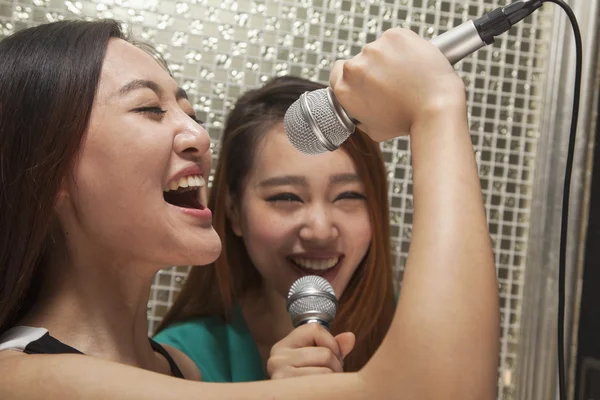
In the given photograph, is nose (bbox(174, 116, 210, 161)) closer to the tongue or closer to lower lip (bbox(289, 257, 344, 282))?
the tongue

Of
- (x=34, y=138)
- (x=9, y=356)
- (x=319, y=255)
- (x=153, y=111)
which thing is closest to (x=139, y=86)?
(x=153, y=111)

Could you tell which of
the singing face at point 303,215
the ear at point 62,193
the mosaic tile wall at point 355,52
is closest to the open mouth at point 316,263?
the singing face at point 303,215

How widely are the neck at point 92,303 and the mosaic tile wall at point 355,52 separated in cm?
46

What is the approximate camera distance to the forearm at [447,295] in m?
0.64

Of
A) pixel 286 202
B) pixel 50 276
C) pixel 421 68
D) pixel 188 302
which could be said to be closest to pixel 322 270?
pixel 286 202

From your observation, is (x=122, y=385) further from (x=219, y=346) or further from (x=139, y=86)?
(x=219, y=346)

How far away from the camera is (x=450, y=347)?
64 centimetres

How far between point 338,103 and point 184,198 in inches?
12.0

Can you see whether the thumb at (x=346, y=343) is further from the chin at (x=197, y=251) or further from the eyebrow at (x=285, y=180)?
the eyebrow at (x=285, y=180)

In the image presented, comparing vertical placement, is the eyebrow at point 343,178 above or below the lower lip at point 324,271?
above

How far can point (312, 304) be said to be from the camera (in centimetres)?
88

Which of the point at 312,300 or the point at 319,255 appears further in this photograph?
the point at 319,255

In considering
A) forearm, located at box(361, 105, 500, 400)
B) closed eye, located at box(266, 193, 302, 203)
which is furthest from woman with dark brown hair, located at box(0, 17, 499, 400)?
closed eye, located at box(266, 193, 302, 203)

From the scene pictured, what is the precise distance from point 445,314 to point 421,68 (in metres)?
0.25
